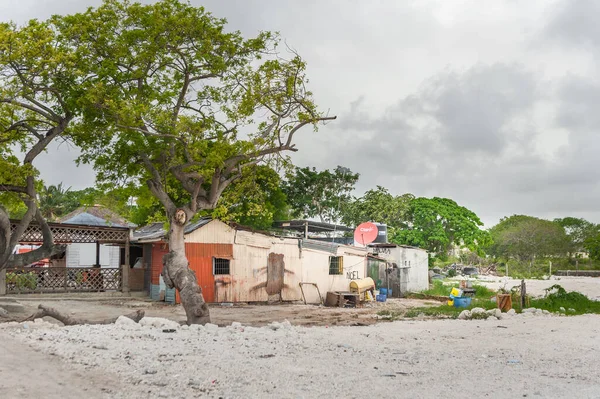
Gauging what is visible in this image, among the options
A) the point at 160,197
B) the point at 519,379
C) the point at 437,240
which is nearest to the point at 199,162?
the point at 160,197

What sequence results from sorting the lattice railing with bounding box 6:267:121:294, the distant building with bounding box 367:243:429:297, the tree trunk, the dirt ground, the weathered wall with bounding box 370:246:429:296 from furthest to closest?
1. the weathered wall with bounding box 370:246:429:296
2. the distant building with bounding box 367:243:429:297
3. the lattice railing with bounding box 6:267:121:294
4. the dirt ground
5. the tree trunk

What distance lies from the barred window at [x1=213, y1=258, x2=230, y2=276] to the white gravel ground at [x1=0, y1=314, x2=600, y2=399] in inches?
369

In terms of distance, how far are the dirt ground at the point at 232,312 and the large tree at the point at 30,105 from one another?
2.65 m

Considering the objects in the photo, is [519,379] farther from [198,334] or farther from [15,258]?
[15,258]

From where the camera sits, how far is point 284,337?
12898 millimetres

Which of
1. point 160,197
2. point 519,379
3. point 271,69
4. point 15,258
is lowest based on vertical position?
point 519,379

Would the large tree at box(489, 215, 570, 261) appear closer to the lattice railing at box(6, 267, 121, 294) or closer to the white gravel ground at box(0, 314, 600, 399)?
the lattice railing at box(6, 267, 121, 294)

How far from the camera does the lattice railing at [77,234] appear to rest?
23.2m

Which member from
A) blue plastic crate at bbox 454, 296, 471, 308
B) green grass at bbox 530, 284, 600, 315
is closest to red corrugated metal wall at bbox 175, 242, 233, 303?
blue plastic crate at bbox 454, 296, 471, 308

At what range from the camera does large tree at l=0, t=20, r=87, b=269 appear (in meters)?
14.8

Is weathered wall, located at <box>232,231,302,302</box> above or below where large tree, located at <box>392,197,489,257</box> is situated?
below

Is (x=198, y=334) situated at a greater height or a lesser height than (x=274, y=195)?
lesser

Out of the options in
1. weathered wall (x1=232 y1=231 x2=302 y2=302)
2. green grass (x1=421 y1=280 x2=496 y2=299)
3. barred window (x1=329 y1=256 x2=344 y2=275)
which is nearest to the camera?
weathered wall (x1=232 y1=231 x2=302 y2=302)

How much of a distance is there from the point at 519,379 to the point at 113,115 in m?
11.2
